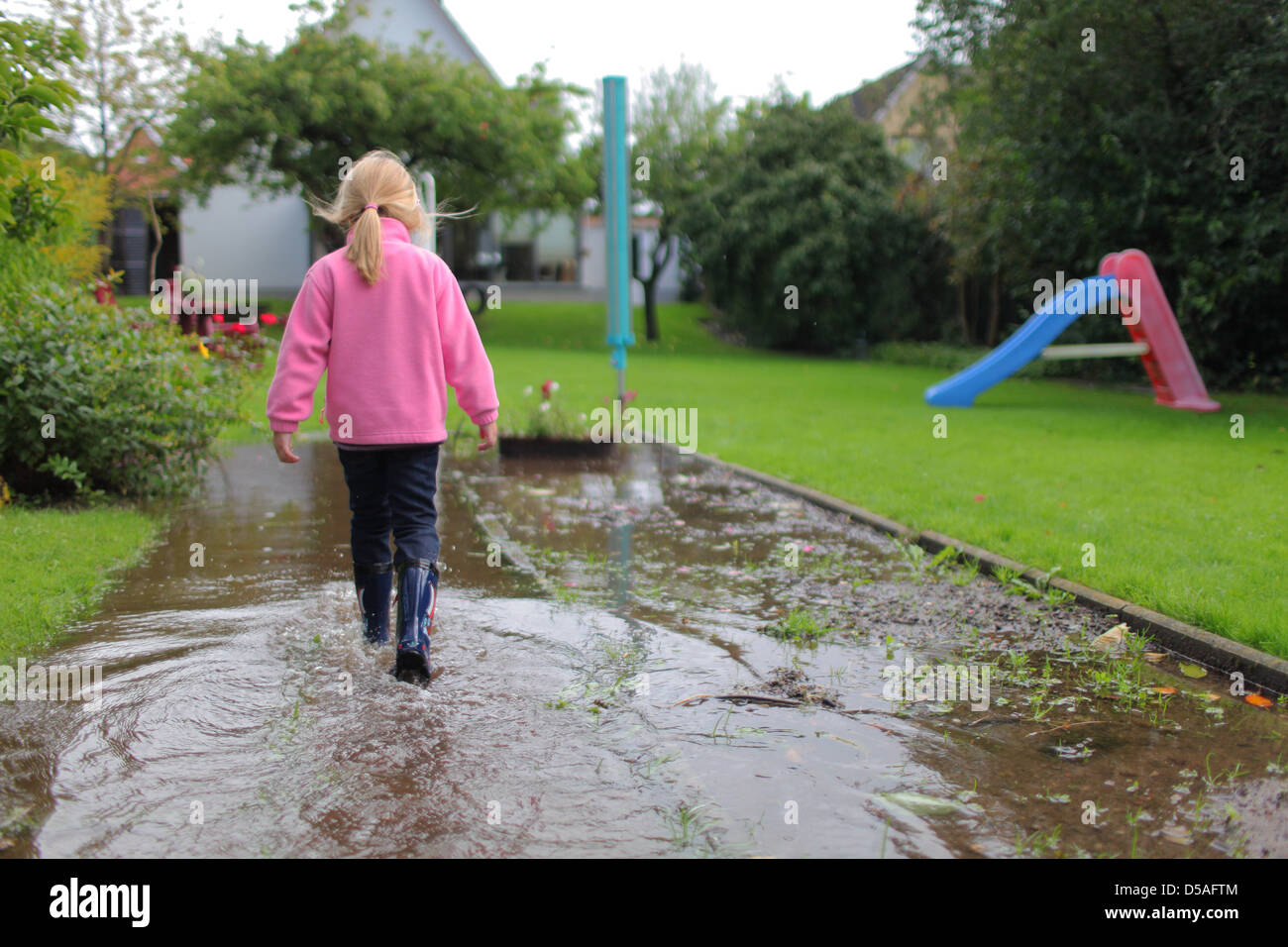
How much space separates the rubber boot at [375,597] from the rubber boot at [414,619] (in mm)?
197

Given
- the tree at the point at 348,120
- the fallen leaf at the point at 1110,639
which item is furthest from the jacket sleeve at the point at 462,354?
the tree at the point at 348,120

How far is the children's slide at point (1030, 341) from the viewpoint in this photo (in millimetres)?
13344

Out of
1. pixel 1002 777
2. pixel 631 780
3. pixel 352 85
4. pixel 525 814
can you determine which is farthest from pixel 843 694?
pixel 352 85

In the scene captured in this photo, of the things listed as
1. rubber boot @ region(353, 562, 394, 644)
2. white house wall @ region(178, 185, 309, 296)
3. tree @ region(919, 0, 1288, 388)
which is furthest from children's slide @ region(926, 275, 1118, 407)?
white house wall @ region(178, 185, 309, 296)

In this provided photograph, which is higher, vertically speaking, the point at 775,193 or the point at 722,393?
the point at 775,193

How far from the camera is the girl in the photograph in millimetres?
3740

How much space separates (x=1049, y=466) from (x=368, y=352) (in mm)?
6728

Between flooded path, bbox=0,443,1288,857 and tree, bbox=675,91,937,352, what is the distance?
21.4 m

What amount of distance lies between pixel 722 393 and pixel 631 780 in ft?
45.5

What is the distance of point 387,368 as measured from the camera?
3766 millimetres

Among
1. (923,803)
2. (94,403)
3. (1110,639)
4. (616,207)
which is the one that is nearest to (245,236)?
(616,207)
